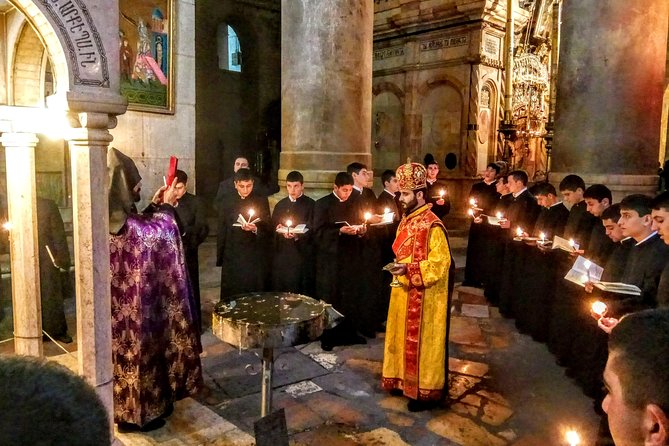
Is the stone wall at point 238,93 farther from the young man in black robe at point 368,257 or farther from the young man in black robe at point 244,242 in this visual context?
the young man in black robe at point 368,257

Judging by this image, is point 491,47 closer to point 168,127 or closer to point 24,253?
point 168,127

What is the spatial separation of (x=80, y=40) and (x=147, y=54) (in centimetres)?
265

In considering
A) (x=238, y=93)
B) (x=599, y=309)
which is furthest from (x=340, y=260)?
(x=238, y=93)

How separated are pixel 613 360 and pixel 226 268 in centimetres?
581

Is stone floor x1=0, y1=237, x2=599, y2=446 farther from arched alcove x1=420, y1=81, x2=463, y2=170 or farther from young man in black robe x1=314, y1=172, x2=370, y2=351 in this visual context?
arched alcove x1=420, y1=81, x2=463, y2=170

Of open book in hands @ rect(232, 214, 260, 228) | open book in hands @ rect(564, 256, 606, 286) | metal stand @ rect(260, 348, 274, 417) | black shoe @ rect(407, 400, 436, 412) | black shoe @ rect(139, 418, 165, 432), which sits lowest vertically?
black shoe @ rect(407, 400, 436, 412)

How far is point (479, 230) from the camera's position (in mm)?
8859

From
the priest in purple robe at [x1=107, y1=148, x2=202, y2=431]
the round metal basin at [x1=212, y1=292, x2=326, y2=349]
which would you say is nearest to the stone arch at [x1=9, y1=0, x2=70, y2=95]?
the priest in purple robe at [x1=107, y1=148, x2=202, y2=431]

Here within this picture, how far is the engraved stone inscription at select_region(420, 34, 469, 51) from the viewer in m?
14.0

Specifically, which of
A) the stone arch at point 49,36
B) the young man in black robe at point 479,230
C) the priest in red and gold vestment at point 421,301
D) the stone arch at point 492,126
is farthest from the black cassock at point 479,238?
the stone arch at point 49,36

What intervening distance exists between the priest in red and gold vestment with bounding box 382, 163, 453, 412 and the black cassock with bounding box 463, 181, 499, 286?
4486mm

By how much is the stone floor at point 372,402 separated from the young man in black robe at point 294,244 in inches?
36.9

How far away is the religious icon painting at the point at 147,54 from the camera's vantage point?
519 cm

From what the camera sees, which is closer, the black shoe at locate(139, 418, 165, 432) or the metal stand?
the metal stand
